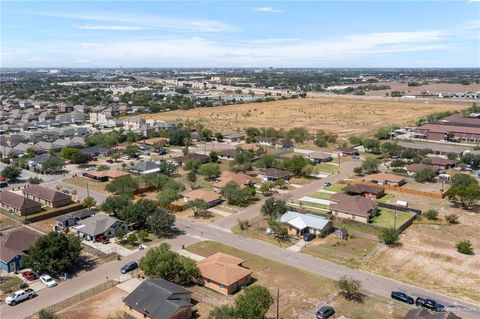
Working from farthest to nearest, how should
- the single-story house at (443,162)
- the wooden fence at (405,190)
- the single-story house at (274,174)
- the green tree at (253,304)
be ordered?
the single-story house at (443,162), the single-story house at (274,174), the wooden fence at (405,190), the green tree at (253,304)

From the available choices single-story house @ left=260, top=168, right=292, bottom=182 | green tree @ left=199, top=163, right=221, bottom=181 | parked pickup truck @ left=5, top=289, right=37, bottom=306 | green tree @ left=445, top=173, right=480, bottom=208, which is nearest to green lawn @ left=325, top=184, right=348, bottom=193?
single-story house @ left=260, top=168, right=292, bottom=182

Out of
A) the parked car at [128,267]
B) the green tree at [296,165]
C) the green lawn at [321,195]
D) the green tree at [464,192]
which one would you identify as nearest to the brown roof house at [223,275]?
the parked car at [128,267]

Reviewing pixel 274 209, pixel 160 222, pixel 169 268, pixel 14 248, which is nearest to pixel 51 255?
pixel 14 248

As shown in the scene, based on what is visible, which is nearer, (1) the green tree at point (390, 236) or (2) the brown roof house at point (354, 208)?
(1) the green tree at point (390, 236)

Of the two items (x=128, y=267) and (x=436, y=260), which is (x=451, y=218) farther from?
(x=128, y=267)

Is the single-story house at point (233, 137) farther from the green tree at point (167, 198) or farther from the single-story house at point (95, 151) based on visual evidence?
the green tree at point (167, 198)

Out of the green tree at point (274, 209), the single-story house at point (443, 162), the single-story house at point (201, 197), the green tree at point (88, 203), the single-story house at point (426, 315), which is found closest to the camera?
the single-story house at point (426, 315)
